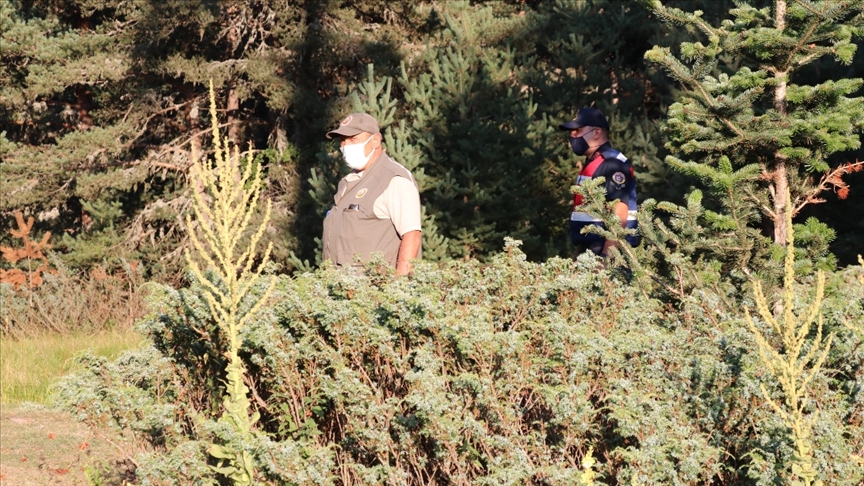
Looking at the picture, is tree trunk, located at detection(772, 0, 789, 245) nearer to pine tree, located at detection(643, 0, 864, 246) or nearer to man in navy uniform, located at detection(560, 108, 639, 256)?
pine tree, located at detection(643, 0, 864, 246)

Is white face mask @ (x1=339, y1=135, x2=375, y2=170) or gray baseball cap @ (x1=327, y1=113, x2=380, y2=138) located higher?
gray baseball cap @ (x1=327, y1=113, x2=380, y2=138)

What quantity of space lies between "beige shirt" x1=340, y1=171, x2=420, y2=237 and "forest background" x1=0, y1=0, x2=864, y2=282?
5408 millimetres

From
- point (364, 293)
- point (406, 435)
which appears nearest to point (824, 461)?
point (406, 435)

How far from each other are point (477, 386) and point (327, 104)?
12538mm

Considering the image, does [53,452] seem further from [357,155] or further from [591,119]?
[591,119]

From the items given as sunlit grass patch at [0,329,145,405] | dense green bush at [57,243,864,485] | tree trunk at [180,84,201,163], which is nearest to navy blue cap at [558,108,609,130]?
dense green bush at [57,243,864,485]

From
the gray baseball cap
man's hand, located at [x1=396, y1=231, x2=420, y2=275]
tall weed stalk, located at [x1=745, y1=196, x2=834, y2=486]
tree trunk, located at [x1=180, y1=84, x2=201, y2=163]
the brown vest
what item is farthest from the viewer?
tree trunk, located at [x1=180, y1=84, x2=201, y2=163]

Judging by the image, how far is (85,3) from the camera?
18.3 m

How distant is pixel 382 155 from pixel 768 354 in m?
2.95

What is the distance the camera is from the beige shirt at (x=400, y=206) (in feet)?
Answer: 19.6

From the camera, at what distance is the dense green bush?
3.86 metres

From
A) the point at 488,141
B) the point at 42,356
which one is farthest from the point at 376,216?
the point at 488,141

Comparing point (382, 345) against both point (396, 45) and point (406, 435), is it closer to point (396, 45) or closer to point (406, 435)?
point (406, 435)

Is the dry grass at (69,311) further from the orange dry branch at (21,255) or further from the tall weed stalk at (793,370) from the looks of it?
the tall weed stalk at (793,370)
